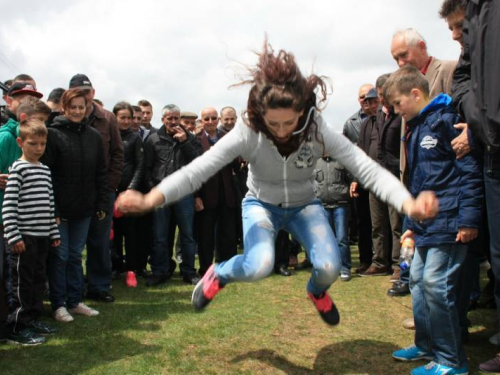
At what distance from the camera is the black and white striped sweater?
191 inches

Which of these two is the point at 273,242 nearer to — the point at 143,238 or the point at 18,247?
the point at 18,247

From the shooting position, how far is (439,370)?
12.6 ft

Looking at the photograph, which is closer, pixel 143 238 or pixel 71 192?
pixel 71 192

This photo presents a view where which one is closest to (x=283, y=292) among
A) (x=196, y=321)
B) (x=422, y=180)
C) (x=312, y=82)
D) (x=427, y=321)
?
(x=196, y=321)

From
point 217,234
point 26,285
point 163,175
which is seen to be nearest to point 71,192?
point 26,285

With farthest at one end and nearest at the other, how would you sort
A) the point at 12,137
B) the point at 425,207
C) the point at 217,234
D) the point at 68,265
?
the point at 217,234, the point at 68,265, the point at 12,137, the point at 425,207

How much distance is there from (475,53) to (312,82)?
1.14 m

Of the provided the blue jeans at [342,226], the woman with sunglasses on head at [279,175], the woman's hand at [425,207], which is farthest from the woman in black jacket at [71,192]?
the woman's hand at [425,207]

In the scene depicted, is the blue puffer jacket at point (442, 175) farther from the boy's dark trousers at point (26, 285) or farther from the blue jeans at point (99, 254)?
the blue jeans at point (99, 254)

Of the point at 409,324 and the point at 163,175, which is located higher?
the point at 163,175

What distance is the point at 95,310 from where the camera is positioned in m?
5.98

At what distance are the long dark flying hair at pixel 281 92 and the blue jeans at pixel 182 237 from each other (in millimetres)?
3875

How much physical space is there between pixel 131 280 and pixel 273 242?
4186 millimetres

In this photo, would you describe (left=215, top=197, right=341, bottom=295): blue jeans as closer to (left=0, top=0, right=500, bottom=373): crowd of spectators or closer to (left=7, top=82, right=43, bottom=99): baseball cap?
(left=0, top=0, right=500, bottom=373): crowd of spectators
